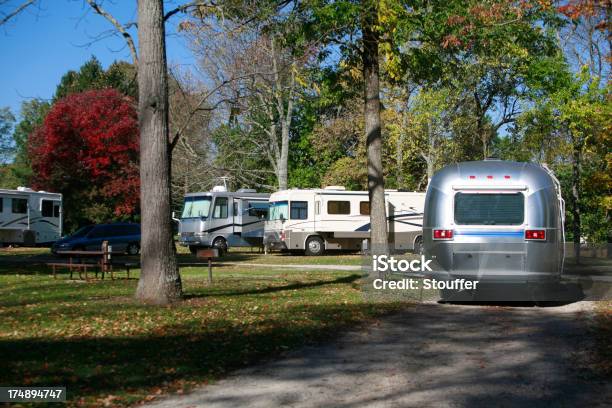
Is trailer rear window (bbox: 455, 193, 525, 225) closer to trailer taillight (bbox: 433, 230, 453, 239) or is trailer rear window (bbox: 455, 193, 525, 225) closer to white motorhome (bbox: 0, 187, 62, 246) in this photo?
trailer taillight (bbox: 433, 230, 453, 239)

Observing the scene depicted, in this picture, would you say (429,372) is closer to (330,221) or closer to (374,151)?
(374,151)

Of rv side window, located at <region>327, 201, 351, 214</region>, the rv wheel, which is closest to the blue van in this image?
the rv wheel

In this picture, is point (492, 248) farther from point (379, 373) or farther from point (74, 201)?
point (74, 201)

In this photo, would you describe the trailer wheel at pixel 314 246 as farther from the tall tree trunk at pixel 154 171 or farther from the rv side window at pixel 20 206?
the tall tree trunk at pixel 154 171

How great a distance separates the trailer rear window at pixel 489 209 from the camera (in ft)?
43.0

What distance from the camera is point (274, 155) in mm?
43656

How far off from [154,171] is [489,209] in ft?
19.4

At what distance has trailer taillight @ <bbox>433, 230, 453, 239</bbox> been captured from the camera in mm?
13285

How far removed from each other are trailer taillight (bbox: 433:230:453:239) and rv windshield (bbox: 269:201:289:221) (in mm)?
21771

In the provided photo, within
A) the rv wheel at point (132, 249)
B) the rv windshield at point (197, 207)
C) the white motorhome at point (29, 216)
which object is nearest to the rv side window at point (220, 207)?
the rv windshield at point (197, 207)

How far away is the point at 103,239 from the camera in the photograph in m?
33.8

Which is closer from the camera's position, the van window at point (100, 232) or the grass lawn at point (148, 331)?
the grass lawn at point (148, 331)

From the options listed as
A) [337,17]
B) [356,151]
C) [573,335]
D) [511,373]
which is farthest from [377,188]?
[356,151]

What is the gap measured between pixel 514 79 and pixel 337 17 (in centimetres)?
2584
